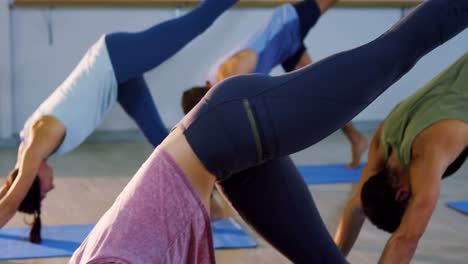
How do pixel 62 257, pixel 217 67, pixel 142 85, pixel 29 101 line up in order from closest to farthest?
Result: pixel 62 257, pixel 142 85, pixel 217 67, pixel 29 101

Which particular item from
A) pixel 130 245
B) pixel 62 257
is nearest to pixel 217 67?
pixel 62 257

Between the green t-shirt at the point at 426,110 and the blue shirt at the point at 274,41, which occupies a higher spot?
the green t-shirt at the point at 426,110

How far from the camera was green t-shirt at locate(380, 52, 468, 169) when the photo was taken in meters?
2.03

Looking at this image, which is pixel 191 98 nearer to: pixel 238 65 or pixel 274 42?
pixel 238 65

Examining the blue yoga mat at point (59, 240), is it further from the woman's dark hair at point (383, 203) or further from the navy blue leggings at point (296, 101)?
the navy blue leggings at point (296, 101)

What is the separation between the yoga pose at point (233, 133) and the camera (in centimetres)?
Result: 144

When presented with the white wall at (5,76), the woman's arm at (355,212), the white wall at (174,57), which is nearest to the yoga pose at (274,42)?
the white wall at (174,57)

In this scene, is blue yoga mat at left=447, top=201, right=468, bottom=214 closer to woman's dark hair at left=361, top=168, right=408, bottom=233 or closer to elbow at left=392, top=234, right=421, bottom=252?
woman's dark hair at left=361, top=168, right=408, bottom=233

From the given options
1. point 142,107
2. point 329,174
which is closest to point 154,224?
point 142,107

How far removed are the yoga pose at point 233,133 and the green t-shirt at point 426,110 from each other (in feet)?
1.53

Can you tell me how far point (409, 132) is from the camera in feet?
6.73

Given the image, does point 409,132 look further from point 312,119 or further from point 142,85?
point 142,85

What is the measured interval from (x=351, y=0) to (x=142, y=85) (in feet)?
8.74

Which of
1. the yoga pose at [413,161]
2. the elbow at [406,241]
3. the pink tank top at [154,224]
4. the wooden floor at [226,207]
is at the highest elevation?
the pink tank top at [154,224]
